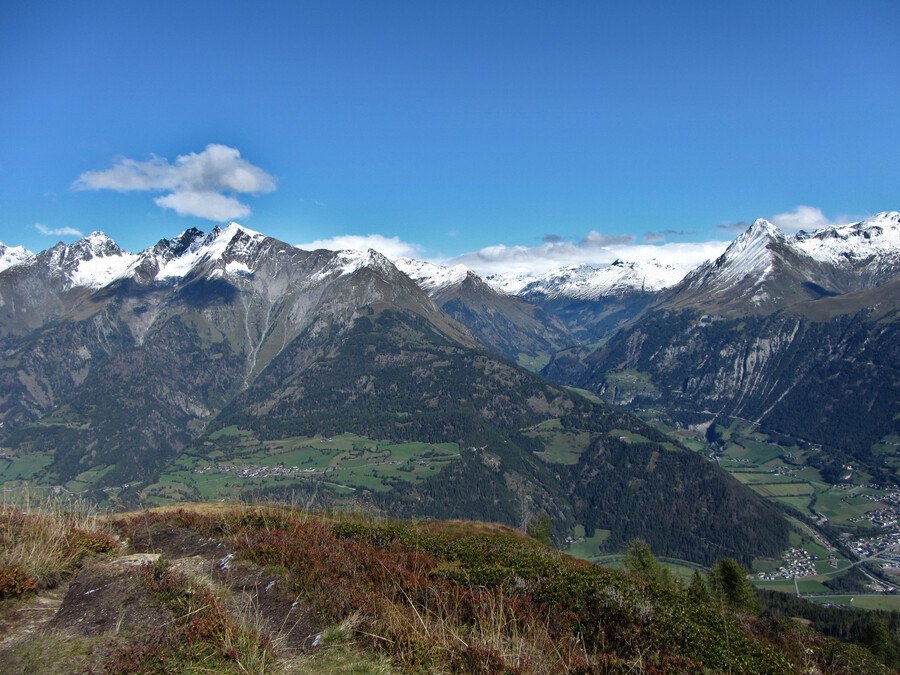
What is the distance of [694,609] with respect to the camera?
15.4 meters

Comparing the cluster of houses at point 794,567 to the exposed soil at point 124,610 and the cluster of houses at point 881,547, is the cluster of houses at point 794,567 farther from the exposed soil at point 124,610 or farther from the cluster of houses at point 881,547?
the exposed soil at point 124,610

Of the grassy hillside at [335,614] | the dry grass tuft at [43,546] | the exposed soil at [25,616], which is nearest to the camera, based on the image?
the grassy hillside at [335,614]

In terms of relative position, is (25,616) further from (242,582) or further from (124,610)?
(242,582)

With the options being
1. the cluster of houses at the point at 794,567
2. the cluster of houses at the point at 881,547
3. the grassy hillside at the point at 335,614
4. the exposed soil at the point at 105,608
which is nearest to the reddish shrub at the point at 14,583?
the grassy hillside at the point at 335,614

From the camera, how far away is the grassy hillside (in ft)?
31.5

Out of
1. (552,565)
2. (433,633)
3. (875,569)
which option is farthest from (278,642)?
(875,569)

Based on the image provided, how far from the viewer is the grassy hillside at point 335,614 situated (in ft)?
31.5

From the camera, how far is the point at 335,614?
12.3 metres

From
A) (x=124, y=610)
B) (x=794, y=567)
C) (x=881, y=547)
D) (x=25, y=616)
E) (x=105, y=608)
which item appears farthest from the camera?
(x=881, y=547)

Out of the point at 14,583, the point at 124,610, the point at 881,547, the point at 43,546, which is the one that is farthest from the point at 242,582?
the point at 881,547

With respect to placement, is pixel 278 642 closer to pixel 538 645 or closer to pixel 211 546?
pixel 538 645

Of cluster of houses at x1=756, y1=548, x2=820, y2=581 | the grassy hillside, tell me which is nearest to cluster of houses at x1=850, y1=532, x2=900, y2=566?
cluster of houses at x1=756, y1=548, x2=820, y2=581

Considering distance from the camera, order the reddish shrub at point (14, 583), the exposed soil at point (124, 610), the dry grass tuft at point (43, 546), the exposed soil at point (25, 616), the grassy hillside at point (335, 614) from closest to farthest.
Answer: the grassy hillside at point (335, 614) → the exposed soil at point (25, 616) → the exposed soil at point (124, 610) → the reddish shrub at point (14, 583) → the dry grass tuft at point (43, 546)

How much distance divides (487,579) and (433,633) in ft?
18.0
